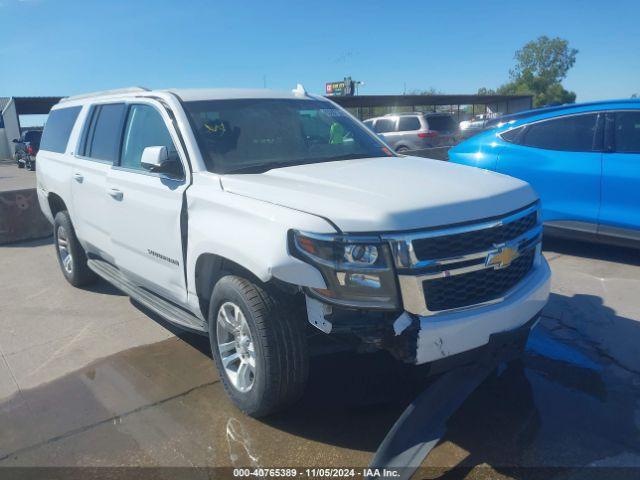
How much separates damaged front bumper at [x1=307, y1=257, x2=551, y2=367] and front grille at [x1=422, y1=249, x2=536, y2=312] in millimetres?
46

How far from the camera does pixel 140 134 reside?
14.1 feet

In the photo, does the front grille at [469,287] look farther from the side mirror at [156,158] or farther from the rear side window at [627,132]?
the rear side window at [627,132]

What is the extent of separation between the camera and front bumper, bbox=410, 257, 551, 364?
2621 mm

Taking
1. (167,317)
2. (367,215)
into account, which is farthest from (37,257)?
(367,215)

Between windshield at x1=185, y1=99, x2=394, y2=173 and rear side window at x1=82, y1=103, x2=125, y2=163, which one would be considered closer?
windshield at x1=185, y1=99, x2=394, y2=173

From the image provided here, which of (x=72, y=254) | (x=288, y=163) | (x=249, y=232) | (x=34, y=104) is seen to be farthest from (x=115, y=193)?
(x=34, y=104)

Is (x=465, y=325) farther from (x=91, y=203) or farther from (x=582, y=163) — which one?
(x=582, y=163)

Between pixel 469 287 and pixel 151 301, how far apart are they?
239 centimetres

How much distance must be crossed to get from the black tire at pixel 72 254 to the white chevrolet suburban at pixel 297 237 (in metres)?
1.12

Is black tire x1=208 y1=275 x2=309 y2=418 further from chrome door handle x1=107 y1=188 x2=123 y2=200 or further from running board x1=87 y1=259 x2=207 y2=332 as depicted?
chrome door handle x1=107 y1=188 x2=123 y2=200

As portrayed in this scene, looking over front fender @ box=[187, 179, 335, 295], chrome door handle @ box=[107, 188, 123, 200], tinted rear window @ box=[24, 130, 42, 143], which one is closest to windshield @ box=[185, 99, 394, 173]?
front fender @ box=[187, 179, 335, 295]

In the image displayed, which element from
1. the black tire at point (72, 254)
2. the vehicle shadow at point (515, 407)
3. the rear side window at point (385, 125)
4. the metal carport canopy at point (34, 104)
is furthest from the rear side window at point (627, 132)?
the metal carport canopy at point (34, 104)

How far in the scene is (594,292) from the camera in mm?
5121

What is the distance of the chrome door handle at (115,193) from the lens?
423 centimetres
